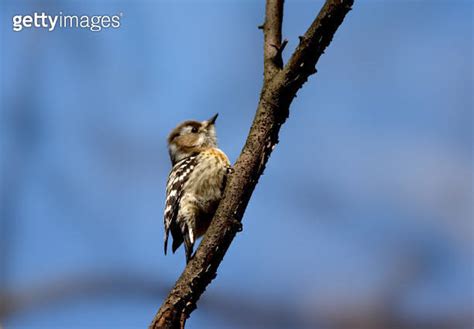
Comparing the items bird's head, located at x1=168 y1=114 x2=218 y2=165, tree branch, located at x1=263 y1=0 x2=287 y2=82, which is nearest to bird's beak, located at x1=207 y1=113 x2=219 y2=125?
bird's head, located at x1=168 y1=114 x2=218 y2=165

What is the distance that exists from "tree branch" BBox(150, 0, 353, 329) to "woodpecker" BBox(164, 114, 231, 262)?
1.60 metres

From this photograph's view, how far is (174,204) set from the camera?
5.40 metres

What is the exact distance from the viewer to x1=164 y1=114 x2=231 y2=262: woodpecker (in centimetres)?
520

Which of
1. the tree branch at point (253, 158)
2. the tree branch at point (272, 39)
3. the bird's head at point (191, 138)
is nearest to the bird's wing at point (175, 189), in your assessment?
the bird's head at point (191, 138)

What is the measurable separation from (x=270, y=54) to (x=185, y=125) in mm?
2834

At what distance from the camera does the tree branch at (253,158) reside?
127 inches

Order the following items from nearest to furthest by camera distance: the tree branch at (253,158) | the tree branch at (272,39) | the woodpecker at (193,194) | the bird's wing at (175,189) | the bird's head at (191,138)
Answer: the tree branch at (253,158) < the tree branch at (272,39) < the woodpecker at (193,194) < the bird's wing at (175,189) < the bird's head at (191,138)

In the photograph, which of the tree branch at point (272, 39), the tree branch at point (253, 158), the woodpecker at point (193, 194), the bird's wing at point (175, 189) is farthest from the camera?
the bird's wing at point (175, 189)

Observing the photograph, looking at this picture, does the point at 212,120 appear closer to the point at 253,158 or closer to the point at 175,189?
the point at 175,189

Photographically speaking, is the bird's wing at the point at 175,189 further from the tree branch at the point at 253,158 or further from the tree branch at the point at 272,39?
the tree branch at the point at 272,39

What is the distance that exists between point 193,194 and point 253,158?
1.92 m

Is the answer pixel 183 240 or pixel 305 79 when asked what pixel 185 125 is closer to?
pixel 183 240

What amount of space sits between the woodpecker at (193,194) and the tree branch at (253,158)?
1.60 meters

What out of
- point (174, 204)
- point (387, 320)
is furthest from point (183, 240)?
point (387, 320)
